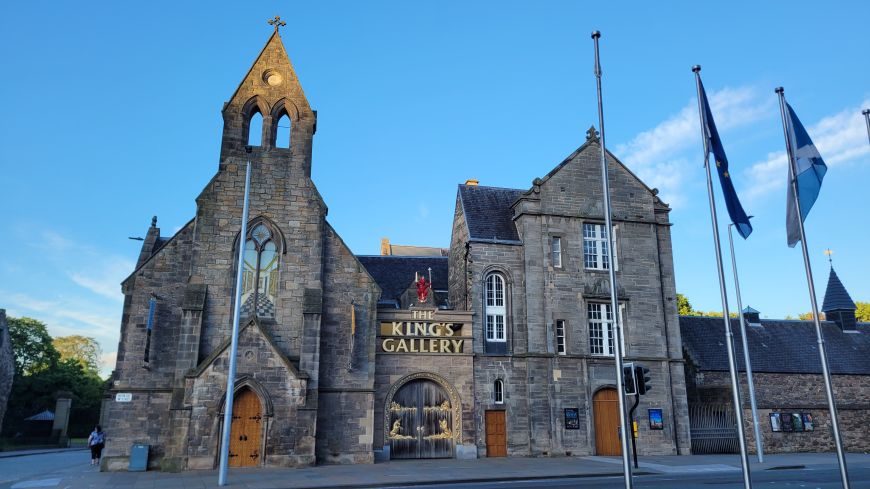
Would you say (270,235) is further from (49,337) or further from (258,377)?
(49,337)

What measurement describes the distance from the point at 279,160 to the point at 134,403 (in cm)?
1079

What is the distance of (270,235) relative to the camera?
81.5 ft

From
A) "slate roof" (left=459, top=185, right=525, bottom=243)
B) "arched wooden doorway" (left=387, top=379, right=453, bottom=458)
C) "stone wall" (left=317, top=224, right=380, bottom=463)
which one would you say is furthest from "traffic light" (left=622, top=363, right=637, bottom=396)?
"slate roof" (left=459, top=185, right=525, bottom=243)

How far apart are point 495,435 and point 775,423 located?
1467 centimetres

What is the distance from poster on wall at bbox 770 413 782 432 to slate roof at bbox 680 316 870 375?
305 centimetres

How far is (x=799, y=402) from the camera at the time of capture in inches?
1283

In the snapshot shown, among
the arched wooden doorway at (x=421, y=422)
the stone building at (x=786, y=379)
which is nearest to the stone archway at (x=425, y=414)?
the arched wooden doorway at (x=421, y=422)

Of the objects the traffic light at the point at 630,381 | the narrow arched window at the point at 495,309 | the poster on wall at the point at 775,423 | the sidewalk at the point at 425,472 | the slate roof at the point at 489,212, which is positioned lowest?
the sidewalk at the point at 425,472

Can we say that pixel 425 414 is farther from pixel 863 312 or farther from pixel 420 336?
pixel 863 312

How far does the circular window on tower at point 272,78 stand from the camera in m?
26.6

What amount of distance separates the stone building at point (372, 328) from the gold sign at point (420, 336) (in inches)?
2.5

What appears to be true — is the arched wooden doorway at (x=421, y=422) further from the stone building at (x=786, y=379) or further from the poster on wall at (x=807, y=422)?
the poster on wall at (x=807, y=422)

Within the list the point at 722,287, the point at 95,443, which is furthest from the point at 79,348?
the point at 722,287

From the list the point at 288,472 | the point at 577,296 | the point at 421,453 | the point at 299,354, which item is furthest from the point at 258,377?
the point at 577,296
